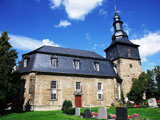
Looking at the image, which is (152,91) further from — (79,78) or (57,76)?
(57,76)

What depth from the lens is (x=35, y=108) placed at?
60.4ft

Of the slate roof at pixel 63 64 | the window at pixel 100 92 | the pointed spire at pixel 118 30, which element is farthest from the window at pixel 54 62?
the pointed spire at pixel 118 30

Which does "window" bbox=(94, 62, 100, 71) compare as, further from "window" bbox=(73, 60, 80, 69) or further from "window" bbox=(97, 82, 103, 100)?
"window" bbox=(73, 60, 80, 69)

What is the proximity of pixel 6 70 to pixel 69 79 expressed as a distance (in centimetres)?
925

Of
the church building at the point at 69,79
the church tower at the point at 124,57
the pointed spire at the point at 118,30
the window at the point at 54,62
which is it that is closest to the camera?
the church building at the point at 69,79

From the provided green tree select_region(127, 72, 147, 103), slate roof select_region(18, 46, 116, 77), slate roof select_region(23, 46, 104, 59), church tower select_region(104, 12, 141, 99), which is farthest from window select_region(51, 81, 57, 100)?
green tree select_region(127, 72, 147, 103)

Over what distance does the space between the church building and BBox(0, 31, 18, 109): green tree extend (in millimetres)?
2902

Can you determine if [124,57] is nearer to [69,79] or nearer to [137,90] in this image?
[137,90]

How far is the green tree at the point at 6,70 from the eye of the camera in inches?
610

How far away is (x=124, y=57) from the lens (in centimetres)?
2852

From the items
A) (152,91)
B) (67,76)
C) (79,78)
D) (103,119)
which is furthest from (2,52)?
(152,91)

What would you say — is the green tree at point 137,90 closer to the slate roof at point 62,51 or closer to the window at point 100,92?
the window at point 100,92

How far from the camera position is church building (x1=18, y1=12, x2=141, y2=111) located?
64.3ft

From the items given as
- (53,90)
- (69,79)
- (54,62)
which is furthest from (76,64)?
(53,90)
